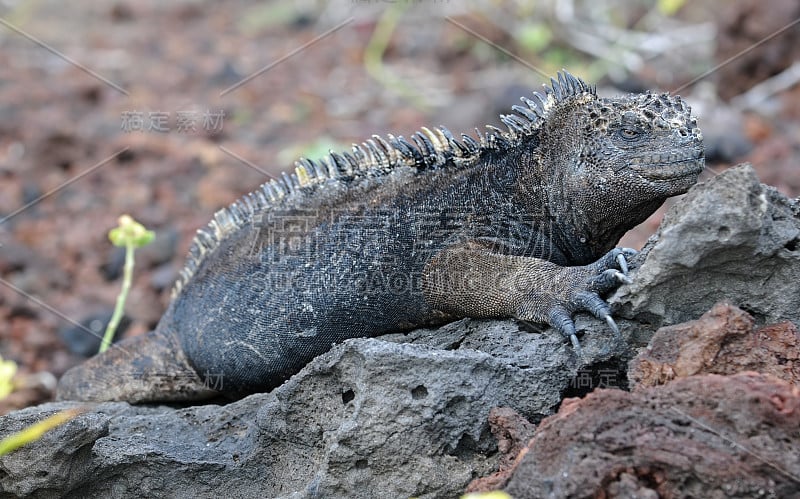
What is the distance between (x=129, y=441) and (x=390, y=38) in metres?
11.7

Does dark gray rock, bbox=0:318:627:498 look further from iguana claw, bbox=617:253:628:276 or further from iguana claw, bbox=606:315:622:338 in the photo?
iguana claw, bbox=617:253:628:276

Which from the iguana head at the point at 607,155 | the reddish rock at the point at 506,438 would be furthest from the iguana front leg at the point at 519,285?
the reddish rock at the point at 506,438

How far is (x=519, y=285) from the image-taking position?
4230 millimetres

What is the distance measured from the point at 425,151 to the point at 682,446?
2261 millimetres

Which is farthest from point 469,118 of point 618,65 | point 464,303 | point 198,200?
point 464,303

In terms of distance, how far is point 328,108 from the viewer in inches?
496

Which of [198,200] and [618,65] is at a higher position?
[618,65]

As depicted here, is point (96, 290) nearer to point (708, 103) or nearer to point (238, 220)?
point (238, 220)

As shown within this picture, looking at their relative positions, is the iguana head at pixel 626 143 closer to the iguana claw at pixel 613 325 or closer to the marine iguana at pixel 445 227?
the marine iguana at pixel 445 227

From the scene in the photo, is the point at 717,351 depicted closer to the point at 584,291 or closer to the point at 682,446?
the point at 682,446

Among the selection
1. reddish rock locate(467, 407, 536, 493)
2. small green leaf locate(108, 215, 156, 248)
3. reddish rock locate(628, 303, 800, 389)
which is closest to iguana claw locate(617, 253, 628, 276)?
reddish rock locate(628, 303, 800, 389)

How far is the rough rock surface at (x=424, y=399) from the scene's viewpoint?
3527mm

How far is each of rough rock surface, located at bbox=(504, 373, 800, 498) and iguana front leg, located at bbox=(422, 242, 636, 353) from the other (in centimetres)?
82

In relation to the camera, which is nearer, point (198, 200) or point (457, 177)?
point (457, 177)
